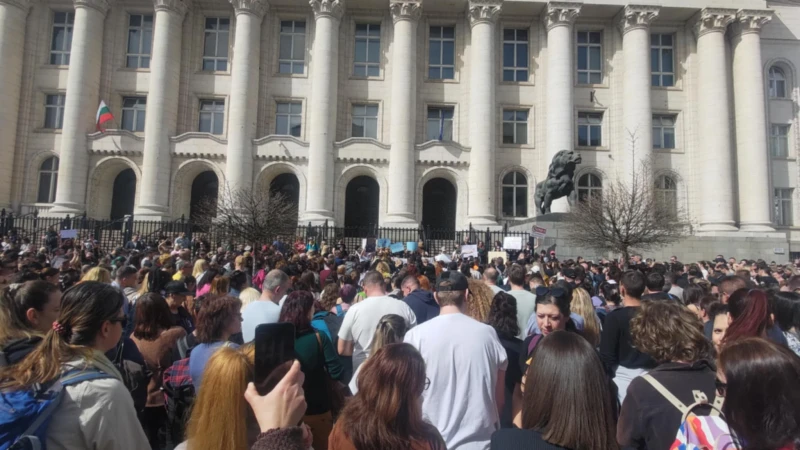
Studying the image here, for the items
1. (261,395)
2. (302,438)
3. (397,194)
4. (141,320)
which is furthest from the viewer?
(397,194)

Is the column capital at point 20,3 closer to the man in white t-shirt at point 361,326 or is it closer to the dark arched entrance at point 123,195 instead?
the dark arched entrance at point 123,195

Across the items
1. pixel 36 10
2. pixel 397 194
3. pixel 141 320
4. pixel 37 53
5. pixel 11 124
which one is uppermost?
pixel 36 10

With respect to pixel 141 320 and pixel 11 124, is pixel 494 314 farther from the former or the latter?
pixel 11 124

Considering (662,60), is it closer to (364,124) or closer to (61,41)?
(364,124)

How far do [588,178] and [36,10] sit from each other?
116 feet

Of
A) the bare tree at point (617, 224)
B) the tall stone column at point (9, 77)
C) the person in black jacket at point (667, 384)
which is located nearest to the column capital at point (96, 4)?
the tall stone column at point (9, 77)

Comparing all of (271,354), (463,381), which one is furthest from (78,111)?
(271,354)

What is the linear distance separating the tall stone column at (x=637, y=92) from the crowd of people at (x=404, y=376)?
26.3 m

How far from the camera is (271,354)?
6.60 ft

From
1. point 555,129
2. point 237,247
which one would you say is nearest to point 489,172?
point 555,129

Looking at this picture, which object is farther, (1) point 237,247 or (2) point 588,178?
(2) point 588,178

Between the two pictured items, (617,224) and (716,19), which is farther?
(716,19)

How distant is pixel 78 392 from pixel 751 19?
126ft

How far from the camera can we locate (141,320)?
14.4 ft
